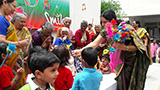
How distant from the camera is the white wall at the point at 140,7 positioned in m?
14.0

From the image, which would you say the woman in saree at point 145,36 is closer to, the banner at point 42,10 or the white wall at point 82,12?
the banner at point 42,10

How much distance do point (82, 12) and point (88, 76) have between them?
7.22 metres

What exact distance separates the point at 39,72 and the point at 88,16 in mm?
7894

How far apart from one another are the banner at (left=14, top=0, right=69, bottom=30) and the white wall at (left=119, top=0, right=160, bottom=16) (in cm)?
974

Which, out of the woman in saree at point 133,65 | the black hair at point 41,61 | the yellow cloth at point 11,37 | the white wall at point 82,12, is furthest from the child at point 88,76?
the white wall at point 82,12

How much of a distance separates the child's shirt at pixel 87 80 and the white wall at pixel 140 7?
1443 cm

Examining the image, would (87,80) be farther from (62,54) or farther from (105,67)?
(105,67)

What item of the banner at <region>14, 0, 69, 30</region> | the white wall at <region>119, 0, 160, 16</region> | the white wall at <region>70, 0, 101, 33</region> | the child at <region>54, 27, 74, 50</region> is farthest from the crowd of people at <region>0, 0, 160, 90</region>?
the white wall at <region>119, 0, 160, 16</region>

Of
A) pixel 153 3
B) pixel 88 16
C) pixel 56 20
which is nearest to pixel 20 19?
pixel 56 20

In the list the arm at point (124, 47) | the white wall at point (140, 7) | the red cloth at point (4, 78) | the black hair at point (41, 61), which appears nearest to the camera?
the black hair at point (41, 61)

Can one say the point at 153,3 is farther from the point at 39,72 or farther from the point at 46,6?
the point at 39,72

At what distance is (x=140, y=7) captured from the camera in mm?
14766

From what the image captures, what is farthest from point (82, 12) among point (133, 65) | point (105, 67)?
point (133, 65)

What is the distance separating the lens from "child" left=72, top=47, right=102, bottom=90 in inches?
68.3
